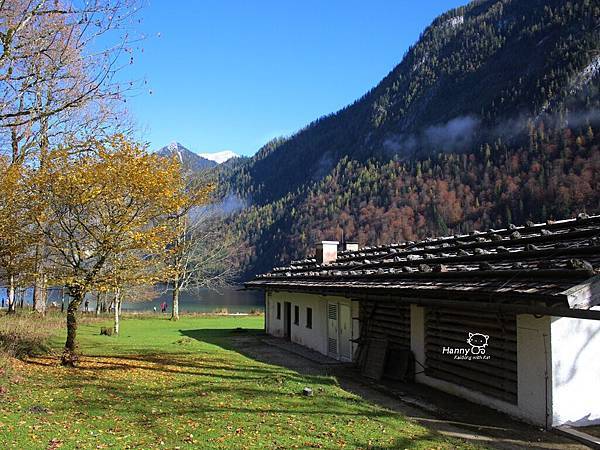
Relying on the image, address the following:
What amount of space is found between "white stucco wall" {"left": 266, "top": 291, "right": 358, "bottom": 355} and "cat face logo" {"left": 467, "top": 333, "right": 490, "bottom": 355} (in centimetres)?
634

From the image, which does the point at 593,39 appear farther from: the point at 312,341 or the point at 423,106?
the point at 312,341

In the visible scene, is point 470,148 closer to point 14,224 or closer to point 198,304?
point 198,304

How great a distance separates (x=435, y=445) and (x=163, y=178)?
9.54m

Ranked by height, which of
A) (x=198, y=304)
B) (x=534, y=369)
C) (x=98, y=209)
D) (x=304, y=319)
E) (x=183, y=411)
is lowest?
(x=198, y=304)

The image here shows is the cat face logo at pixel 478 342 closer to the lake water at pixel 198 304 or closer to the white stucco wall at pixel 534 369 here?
the white stucco wall at pixel 534 369

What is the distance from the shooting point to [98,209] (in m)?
13.8

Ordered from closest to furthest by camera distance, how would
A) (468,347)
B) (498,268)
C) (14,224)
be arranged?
(498,268)
(468,347)
(14,224)

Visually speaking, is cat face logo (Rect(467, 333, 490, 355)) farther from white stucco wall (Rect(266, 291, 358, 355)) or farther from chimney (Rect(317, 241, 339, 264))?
chimney (Rect(317, 241, 339, 264))

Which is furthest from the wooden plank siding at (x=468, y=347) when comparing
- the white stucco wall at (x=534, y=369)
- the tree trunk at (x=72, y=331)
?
the tree trunk at (x=72, y=331)

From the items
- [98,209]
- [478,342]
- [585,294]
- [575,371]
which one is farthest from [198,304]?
[585,294]

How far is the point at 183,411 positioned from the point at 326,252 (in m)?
17.5

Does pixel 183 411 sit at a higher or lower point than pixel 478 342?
lower

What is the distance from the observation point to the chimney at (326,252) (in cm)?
2655

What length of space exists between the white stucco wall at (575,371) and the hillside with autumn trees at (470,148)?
179 ft
